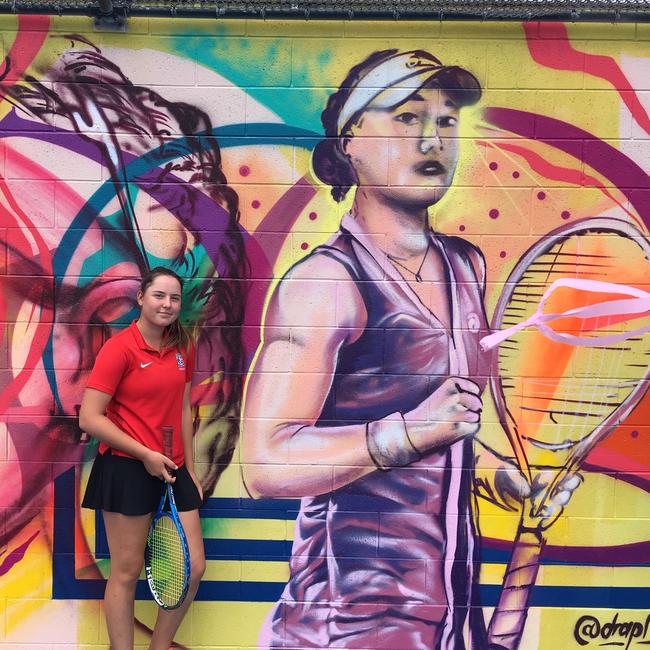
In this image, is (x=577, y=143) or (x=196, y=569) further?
(x=577, y=143)

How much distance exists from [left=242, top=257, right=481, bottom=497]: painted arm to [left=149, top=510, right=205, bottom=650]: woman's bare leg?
439mm

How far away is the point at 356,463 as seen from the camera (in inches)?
166

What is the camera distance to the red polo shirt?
3746 mm

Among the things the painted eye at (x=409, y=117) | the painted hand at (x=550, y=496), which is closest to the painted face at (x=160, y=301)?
the painted eye at (x=409, y=117)

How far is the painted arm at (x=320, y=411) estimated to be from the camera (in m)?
4.21

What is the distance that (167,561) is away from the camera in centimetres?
388

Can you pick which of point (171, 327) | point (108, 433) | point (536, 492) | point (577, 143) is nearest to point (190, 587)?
point (108, 433)

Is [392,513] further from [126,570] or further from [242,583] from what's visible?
[126,570]

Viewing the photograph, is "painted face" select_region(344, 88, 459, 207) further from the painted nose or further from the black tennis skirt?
the black tennis skirt

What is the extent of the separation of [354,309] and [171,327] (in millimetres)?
908

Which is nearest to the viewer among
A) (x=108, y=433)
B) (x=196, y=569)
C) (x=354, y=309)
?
(x=108, y=433)

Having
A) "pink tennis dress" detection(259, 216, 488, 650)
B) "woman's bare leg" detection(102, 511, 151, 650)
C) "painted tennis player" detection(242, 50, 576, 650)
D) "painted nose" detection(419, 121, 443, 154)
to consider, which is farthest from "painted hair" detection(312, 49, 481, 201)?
"woman's bare leg" detection(102, 511, 151, 650)

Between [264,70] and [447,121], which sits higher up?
[264,70]

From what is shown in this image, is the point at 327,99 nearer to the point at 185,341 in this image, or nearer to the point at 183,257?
the point at 183,257
